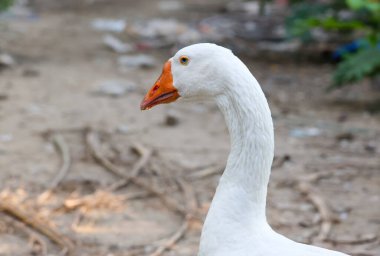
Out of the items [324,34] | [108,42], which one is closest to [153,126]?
[108,42]

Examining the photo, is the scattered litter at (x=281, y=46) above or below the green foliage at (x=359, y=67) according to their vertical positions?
below

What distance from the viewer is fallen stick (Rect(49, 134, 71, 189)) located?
204 inches

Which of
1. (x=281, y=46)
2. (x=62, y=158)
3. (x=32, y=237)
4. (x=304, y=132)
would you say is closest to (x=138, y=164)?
(x=62, y=158)

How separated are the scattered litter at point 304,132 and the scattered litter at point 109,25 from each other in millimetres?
4455

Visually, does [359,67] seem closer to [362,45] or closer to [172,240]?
[362,45]

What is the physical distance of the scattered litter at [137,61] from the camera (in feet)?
27.8

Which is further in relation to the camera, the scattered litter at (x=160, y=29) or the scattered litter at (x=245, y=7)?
the scattered litter at (x=245, y=7)

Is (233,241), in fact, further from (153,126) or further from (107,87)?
(107,87)

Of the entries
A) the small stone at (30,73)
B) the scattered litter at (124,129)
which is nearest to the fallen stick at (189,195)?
the scattered litter at (124,129)

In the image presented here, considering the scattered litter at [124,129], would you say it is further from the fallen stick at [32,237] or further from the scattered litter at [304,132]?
the fallen stick at [32,237]

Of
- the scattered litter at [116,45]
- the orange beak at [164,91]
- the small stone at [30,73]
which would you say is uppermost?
the orange beak at [164,91]

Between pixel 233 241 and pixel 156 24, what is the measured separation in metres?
8.10

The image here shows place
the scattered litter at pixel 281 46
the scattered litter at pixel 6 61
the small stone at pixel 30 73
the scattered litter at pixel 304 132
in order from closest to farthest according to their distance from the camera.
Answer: the scattered litter at pixel 304 132 < the small stone at pixel 30 73 < the scattered litter at pixel 6 61 < the scattered litter at pixel 281 46

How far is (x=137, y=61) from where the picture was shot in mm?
8539
